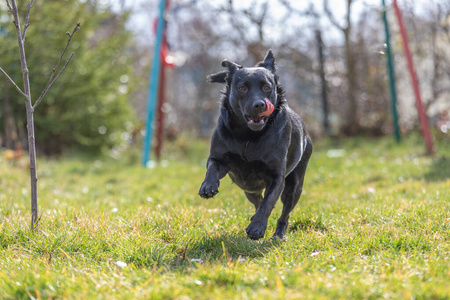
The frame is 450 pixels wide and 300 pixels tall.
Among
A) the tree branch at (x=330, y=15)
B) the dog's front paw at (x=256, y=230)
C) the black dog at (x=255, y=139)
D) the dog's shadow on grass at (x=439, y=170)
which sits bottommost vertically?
the dog's shadow on grass at (x=439, y=170)

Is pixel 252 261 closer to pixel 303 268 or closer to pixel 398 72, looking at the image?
pixel 303 268

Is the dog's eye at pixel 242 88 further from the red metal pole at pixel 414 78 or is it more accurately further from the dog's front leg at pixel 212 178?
the red metal pole at pixel 414 78

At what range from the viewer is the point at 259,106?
10.4 feet

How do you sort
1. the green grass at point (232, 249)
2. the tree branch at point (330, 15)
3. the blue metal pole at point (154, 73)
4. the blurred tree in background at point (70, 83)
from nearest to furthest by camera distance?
the green grass at point (232, 249) < the blue metal pole at point (154, 73) < the blurred tree in background at point (70, 83) < the tree branch at point (330, 15)

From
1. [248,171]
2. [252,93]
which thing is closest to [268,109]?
[252,93]

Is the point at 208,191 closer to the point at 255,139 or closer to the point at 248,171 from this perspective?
the point at 248,171

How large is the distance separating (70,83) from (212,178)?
28.6 ft

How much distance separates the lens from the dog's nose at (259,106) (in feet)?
10.4

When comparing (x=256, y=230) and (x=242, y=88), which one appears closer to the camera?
(x=256, y=230)

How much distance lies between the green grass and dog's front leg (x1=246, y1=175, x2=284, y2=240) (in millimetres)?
114

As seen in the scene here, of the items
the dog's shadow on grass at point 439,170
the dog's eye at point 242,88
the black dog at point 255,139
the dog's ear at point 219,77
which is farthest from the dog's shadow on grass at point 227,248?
the dog's shadow on grass at point 439,170

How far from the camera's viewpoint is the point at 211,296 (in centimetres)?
225

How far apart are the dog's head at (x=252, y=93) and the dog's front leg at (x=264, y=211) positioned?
0.43m

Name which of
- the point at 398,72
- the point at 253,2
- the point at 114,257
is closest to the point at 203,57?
the point at 253,2
